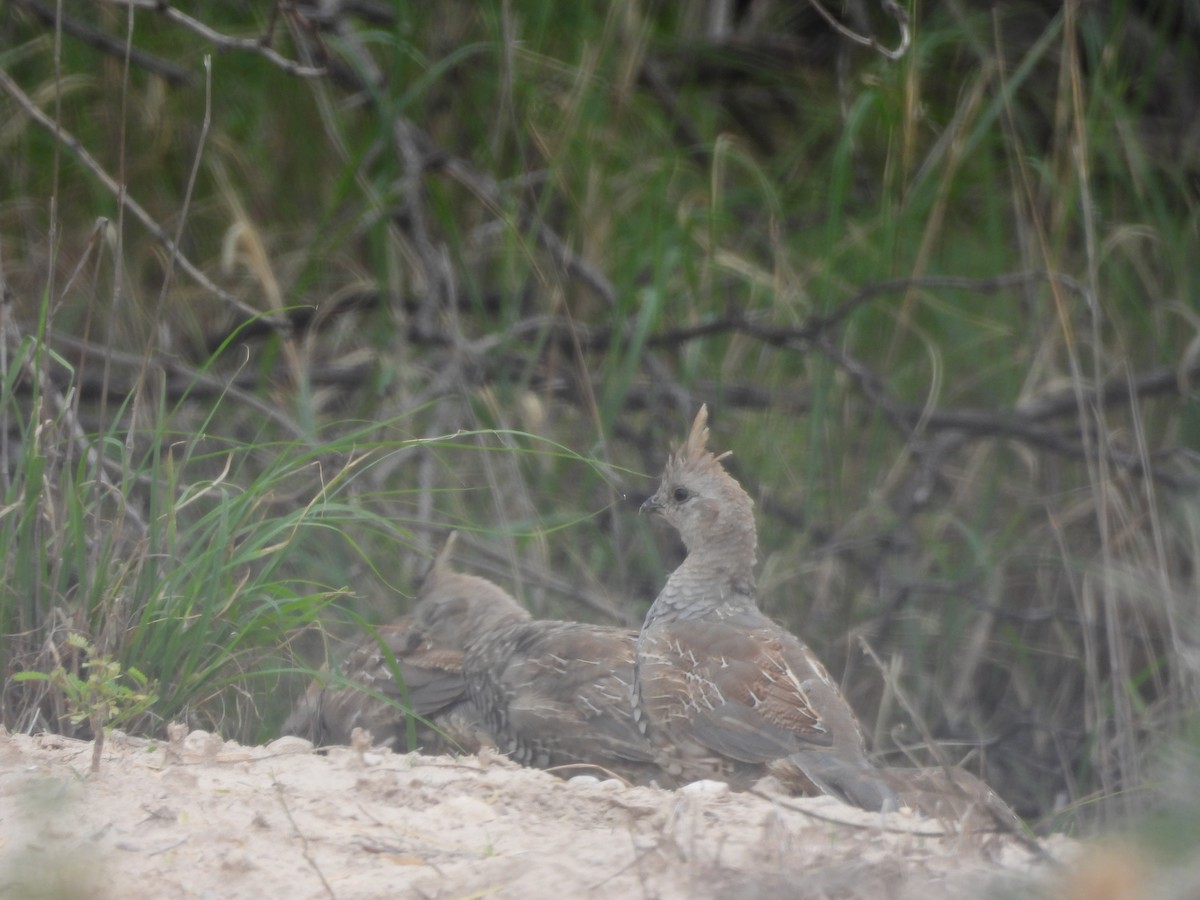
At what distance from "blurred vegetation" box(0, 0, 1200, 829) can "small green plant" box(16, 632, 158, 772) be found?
43.0 inches

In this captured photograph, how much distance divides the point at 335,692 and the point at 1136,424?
2.43 metres

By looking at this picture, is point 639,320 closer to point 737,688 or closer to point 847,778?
point 737,688

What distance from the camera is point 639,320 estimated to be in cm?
512

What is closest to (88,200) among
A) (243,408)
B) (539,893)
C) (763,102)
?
(243,408)

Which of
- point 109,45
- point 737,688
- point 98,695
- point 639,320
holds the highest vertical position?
point 109,45

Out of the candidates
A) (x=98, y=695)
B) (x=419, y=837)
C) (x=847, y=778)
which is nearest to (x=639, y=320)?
(x=847, y=778)

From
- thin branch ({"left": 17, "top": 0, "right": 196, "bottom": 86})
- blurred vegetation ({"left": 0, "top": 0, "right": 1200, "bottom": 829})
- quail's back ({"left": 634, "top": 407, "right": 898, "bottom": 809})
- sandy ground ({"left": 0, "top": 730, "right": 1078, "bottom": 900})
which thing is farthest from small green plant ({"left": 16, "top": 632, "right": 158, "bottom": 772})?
thin branch ({"left": 17, "top": 0, "right": 196, "bottom": 86})

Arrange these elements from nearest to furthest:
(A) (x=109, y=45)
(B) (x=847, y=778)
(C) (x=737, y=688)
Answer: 1. (B) (x=847, y=778)
2. (C) (x=737, y=688)
3. (A) (x=109, y=45)

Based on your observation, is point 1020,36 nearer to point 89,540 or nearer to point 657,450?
point 657,450

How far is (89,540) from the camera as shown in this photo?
146 inches

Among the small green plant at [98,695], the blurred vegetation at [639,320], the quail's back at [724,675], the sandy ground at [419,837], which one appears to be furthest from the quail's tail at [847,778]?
the small green plant at [98,695]

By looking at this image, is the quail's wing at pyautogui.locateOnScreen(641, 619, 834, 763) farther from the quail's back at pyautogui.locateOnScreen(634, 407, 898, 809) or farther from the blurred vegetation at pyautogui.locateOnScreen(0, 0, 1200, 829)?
the blurred vegetation at pyautogui.locateOnScreen(0, 0, 1200, 829)

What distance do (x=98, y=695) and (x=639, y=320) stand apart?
2420mm

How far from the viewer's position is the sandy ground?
2.47 m
